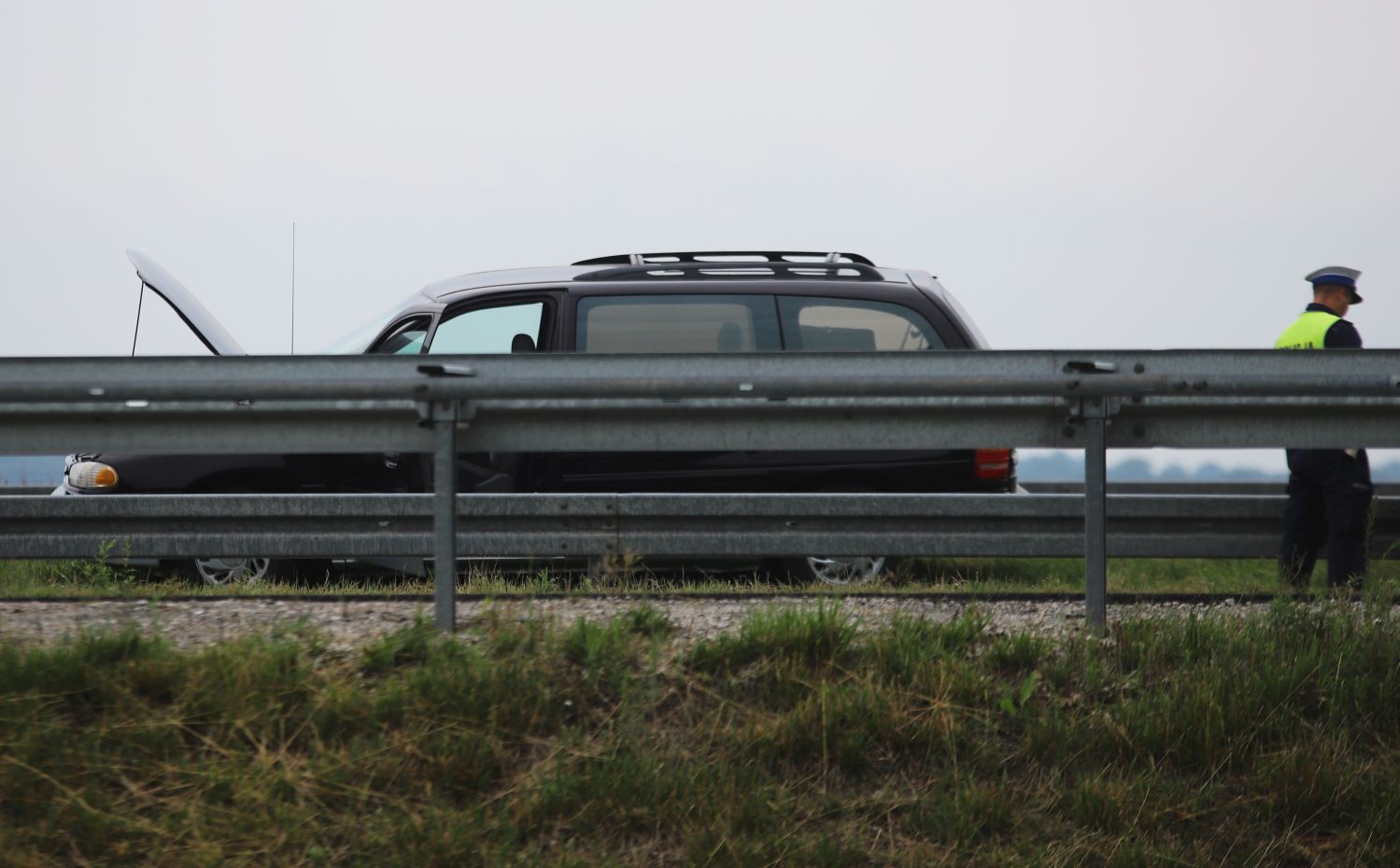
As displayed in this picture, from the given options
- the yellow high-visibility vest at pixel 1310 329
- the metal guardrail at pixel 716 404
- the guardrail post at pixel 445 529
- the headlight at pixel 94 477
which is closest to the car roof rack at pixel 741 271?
the yellow high-visibility vest at pixel 1310 329

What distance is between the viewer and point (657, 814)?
319 centimetres

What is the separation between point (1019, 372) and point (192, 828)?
9.85 ft

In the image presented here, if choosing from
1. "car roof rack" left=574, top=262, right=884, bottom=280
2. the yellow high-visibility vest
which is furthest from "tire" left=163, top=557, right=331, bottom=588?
the yellow high-visibility vest

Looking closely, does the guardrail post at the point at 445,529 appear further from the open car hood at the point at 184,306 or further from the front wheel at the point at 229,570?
the open car hood at the point at 184,306

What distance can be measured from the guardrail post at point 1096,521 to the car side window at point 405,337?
14.4 feet

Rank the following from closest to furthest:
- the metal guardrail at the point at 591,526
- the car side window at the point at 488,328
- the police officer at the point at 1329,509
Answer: the metal guardrail at the point at 591,526 → the police officer at the point at 1329,509 → the car side window at the point at 488,328

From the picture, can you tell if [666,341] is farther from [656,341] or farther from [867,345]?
[867,345]

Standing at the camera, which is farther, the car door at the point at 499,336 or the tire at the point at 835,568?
the car door at the point at 499,336

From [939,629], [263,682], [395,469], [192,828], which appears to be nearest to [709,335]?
[395,469]

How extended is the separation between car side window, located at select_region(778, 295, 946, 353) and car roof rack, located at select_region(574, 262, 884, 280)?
0.25 m

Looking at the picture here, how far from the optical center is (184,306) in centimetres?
725

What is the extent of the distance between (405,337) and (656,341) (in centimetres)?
164

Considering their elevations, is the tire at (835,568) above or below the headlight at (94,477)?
below

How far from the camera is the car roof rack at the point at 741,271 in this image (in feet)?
23.8
